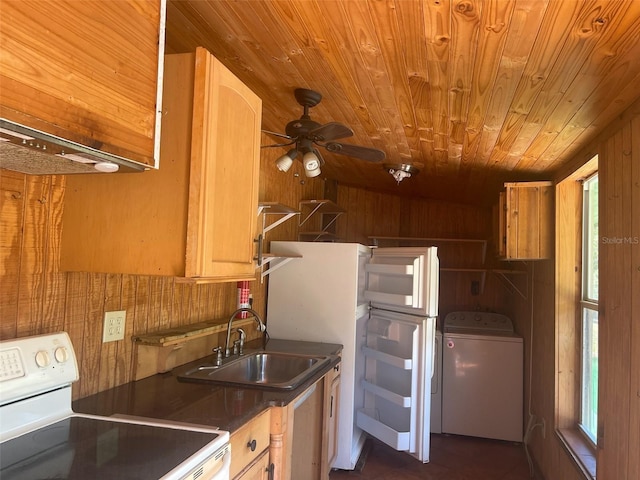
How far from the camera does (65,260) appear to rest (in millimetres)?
1427

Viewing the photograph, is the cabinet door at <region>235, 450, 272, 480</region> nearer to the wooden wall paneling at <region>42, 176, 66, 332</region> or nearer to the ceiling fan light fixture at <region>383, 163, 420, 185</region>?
the wooden wall paneling at <region>42, 176, 66, 332</region>

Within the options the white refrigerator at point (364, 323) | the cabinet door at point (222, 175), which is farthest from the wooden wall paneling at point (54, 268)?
the white refrigerator at point (364, 323)

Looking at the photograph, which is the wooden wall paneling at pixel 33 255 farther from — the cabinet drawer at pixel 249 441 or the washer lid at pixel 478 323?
the washer lid at pixel 478 323

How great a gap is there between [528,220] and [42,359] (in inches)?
106

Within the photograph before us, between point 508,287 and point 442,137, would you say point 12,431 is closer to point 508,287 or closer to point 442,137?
point 442,137

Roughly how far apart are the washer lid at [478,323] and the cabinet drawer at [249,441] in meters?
2.67

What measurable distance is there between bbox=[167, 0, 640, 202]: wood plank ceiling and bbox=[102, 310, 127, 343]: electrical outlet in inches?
42.1

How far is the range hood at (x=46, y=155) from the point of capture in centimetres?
85

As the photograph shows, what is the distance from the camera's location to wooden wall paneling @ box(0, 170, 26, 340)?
1237 mm

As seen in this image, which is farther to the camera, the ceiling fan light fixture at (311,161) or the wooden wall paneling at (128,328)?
the ceiling fan light fixture at (311,161)

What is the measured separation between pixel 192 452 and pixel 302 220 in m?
2.86

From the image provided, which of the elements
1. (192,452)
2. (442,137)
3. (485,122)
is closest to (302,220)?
(442,137)

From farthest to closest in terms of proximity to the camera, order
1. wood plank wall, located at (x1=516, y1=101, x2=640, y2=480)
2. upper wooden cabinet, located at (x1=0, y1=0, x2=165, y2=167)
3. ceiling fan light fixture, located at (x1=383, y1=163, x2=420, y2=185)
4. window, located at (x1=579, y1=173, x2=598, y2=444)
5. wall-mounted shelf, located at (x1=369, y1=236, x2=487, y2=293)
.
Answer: wall-mounted shelf, located at (x1=369, y1=236, x2=487, y2=293) → ceiling fan light fixture, located at (x1=383, y1=163, x2=420, y2=185) → window, located at (x1=579, y1=173, x2=598, y2=444) → wood plank wall, located at (x1=516, y1=101, x2=640, y2=480) → upper wooden cabinet, located at (x1=0, y1=0, x2=165, y2=167)

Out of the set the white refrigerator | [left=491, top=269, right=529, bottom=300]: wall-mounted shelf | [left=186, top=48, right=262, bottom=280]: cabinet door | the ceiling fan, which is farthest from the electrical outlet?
[left=491, top=269, right=529, bottom=300]: wall-mounted shelf
